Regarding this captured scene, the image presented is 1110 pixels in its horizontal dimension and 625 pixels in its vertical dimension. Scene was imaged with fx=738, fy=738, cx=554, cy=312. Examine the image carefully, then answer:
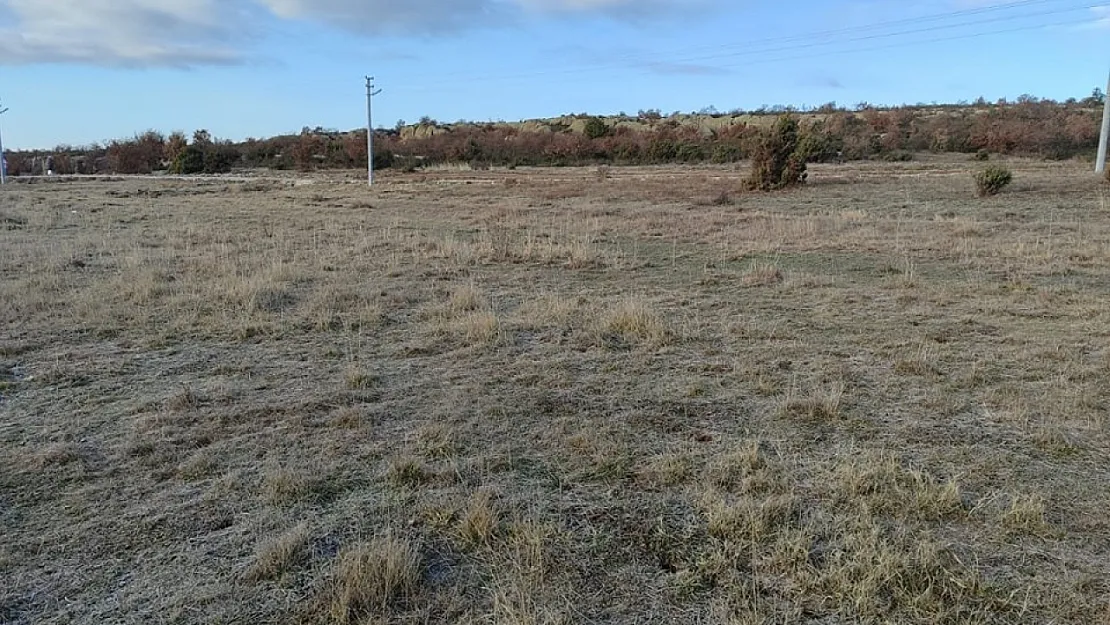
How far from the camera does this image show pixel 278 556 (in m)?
3.07

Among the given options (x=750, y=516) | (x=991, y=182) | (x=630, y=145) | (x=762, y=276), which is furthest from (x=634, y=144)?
(x=750, y=516)

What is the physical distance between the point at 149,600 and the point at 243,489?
0.96m

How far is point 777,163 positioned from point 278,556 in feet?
70.7

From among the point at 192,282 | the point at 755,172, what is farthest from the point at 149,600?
the point at 755,172

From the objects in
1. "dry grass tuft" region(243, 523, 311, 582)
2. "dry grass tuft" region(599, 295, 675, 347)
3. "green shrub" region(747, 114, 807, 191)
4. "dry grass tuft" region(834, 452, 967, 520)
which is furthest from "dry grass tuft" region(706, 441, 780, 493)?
"green shrub" region(747, 114, 807, 191)

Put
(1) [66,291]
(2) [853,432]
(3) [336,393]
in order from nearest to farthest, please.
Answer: (2) [853,432]
(3) [336,393]
(1) [66,291]

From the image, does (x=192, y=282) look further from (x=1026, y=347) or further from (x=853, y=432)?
(x=1026, y=347)

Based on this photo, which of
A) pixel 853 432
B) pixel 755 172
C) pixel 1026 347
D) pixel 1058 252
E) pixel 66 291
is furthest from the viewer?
pixel 755 172

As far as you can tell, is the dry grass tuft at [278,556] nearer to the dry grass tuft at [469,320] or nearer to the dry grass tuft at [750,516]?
the dry grass tuft at [750,516]

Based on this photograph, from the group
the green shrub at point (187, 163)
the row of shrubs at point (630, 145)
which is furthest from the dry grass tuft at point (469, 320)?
the green shrub at point (187, 163)

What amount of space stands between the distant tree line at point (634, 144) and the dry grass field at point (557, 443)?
1312 inches

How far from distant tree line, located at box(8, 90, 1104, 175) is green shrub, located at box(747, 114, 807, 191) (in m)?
16.4

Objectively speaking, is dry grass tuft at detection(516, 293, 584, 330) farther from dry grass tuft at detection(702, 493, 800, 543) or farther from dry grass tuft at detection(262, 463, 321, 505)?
dry grass tuft at detection(702, 493, 800, 543)

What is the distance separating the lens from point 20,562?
121 inches
